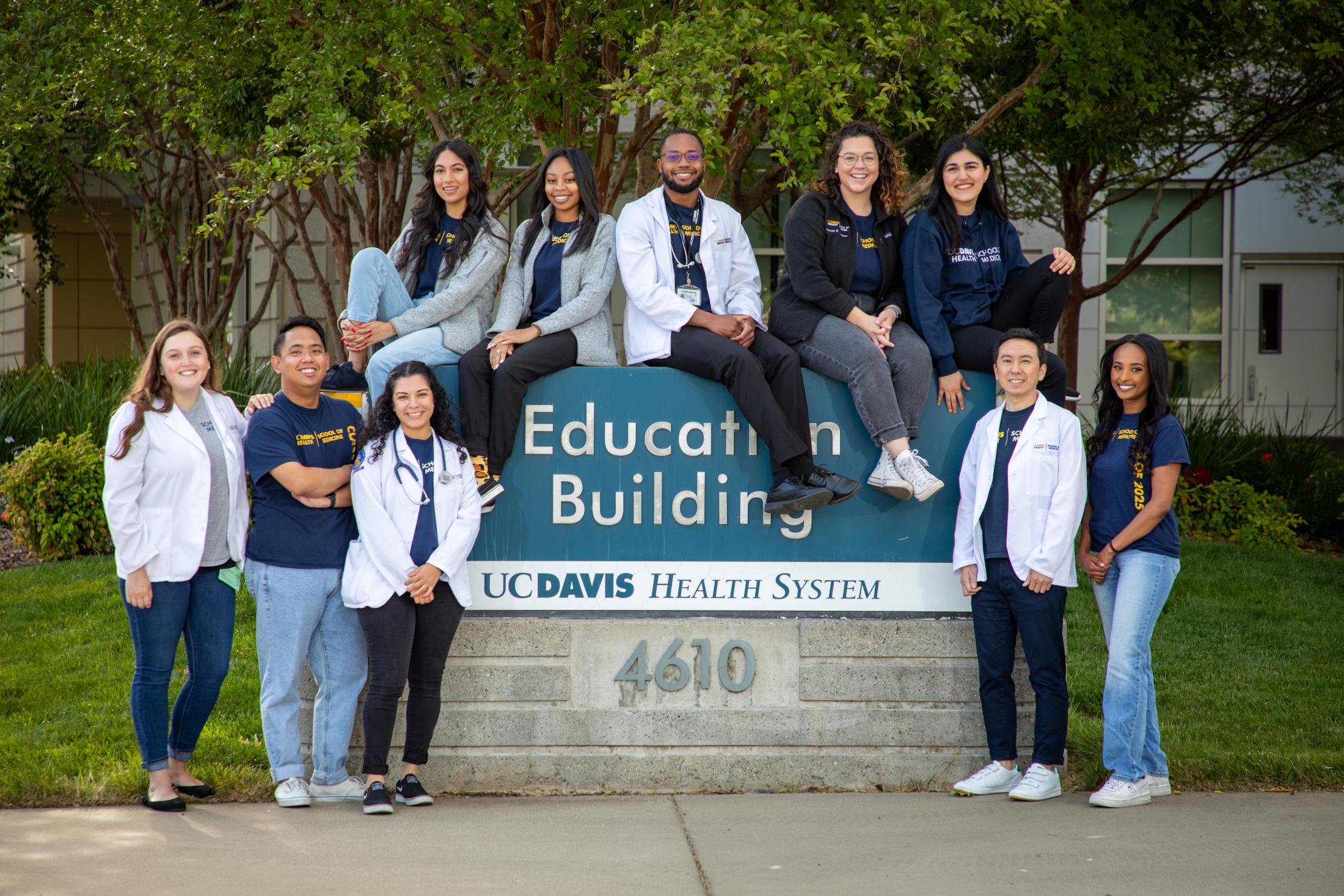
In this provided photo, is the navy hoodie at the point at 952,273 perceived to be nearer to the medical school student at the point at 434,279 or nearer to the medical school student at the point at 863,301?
the medical school student at the point at 863,301

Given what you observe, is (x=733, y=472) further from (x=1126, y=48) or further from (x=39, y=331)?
(x=39, y=331)

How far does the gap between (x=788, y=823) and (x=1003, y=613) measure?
1212 millimetres

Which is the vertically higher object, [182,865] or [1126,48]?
[1126,48]

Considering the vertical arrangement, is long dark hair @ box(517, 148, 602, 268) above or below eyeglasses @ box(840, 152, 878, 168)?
below

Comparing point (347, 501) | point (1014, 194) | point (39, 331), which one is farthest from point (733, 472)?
point (39, 331)

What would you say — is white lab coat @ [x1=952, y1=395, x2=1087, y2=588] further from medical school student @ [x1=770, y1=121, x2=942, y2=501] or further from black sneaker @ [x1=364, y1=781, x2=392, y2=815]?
black sneaker @ [x1=364, y1=781, x2=392, y2=815]

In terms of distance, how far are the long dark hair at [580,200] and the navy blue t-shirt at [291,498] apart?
111cm

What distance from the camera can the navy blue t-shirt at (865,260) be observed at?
Answer: 5277 mm

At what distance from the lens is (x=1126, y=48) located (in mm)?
8531

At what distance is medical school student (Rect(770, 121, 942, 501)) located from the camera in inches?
200

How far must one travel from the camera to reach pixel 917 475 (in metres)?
5.02

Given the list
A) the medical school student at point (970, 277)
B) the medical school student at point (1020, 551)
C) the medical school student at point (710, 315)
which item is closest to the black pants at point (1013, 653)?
the medical school student at point (1020, 551)

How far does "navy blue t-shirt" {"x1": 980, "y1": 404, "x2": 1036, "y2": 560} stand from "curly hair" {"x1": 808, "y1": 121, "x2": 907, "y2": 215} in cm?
106

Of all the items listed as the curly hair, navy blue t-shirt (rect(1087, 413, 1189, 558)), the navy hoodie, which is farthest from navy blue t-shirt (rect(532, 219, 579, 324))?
navy blue t-shirt (rect(1087, 413, 1189, 558))
